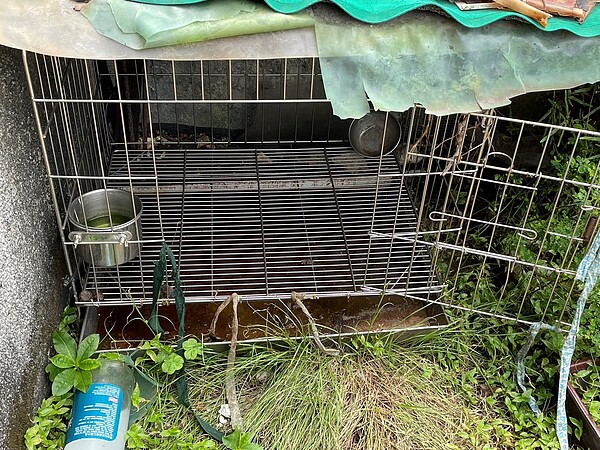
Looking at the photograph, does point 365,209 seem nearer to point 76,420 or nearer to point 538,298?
point 538,298

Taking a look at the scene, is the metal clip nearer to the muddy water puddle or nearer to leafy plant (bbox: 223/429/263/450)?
the muddy water puddle

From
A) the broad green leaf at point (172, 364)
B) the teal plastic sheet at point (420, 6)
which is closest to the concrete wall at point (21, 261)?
the broad green leaf at point (172, 364)

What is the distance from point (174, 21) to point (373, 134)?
133cm

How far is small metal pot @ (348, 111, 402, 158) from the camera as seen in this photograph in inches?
102

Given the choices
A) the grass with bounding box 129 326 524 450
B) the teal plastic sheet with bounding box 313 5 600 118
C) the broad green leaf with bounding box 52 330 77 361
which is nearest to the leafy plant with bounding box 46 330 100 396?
the broad green leaf with bounding box 52 330 77 361

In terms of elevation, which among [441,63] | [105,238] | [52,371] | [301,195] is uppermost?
[441,63]

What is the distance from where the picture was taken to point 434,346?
2.17m

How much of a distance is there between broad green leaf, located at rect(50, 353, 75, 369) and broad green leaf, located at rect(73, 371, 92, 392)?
0.14ft

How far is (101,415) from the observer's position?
1.76 meters

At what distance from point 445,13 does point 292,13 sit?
390 mm

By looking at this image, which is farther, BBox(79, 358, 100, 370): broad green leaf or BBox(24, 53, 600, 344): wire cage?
BBox(24, 53, 600, 344): wire cage

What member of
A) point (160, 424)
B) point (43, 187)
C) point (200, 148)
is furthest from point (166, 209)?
point (160, 424)

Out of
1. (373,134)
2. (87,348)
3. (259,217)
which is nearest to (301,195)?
(259,217)

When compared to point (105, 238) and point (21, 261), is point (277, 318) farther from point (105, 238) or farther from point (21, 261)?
point (21, 261)
